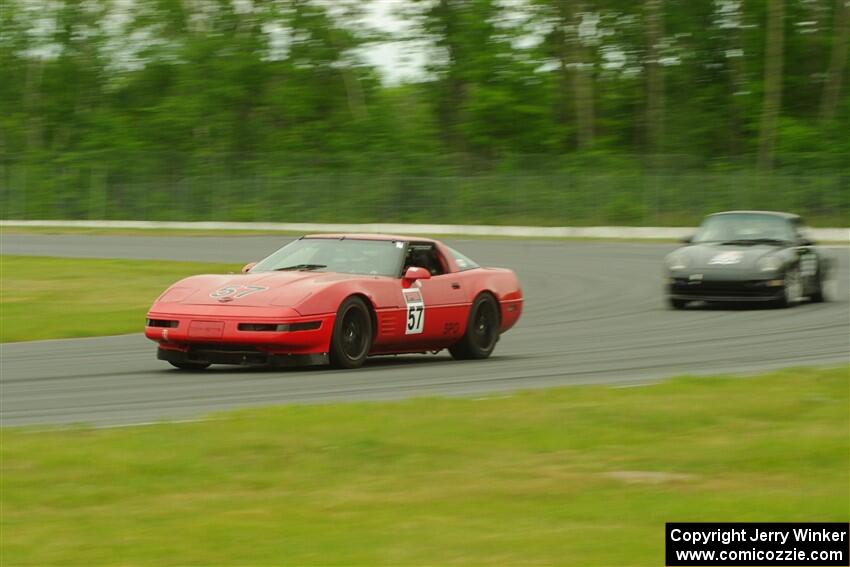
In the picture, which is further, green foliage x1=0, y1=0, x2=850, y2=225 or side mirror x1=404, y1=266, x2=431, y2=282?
green foliage x1=0, y1=0, x2=850, y2=225

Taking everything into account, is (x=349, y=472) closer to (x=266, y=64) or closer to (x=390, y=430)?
(x=390, y=430)

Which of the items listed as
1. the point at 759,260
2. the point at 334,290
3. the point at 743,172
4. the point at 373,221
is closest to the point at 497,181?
the point at 373,221

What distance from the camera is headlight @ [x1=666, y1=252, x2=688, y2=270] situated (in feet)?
62.6

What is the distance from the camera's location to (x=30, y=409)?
31.2 ft

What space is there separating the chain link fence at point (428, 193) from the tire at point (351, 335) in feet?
114

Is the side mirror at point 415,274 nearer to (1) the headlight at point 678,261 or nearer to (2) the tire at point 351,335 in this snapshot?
(2) the tire at point 351,335

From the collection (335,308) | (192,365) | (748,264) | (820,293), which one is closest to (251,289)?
(335,308)

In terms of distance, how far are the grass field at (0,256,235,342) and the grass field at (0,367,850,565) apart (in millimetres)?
7918

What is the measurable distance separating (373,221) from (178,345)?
3962 cm

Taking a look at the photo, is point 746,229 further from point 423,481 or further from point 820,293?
point 423,481

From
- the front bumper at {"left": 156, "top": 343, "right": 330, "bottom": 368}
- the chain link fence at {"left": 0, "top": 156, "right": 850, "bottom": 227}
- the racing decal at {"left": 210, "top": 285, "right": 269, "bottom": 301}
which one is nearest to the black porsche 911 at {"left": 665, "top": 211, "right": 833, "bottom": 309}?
the front bumper at {"left": 156, "top": 343, "right": 330, "bottom": 368}

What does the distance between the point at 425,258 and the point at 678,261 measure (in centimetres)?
659

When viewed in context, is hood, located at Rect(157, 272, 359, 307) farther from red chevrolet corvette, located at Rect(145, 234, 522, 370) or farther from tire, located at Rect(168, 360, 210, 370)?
tire, located at Rect(168, 360, 210, 370)

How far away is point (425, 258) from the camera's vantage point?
13.5m
